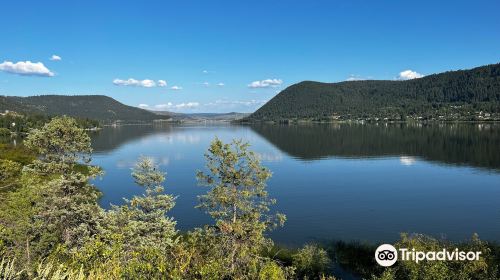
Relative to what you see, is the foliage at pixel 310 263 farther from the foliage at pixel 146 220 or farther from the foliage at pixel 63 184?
the foliage at pixel 63 184

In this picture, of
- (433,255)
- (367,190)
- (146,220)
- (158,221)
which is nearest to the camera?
(433,255)

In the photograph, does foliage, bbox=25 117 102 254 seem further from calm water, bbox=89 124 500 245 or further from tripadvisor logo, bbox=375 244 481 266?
tripadvisor logo, bbox=375 244 481 266

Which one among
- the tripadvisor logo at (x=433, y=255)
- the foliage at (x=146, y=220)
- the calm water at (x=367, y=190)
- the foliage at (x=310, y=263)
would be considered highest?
the foliage at (x=146, y=220)

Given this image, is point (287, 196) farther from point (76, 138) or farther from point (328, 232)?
point (76, 138)

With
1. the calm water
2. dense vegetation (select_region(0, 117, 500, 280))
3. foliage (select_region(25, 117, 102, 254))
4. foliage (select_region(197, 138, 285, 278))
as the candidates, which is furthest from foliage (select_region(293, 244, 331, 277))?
foliage (select_region(25, 117, 102, 254))

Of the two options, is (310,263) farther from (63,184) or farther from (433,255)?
(63,184)

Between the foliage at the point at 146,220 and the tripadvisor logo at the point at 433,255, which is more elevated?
the foliage at the point at 146,220

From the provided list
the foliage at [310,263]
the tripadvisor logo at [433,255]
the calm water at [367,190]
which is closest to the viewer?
the tripadvisor logo at [433,255]

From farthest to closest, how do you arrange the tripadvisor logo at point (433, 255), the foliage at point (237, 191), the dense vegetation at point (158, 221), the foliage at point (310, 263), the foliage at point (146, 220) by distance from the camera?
the foliage at point (310, 263) < the tripadvisor logo at point (433, 255) < the foliage at point (146, 220) < the foliage at point (237, 191) < the dense vegetation at point (158, 221)

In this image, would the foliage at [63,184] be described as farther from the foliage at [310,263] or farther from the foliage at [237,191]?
the foliage at [310,263]

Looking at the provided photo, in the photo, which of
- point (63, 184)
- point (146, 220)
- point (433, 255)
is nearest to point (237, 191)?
point (146, 220)

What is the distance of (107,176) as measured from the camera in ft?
391

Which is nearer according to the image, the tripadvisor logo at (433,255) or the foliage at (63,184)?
the tripadvisor logo at (433,255)

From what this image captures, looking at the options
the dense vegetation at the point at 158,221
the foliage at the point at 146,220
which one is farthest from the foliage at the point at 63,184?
the foliage at the point at 146,220
